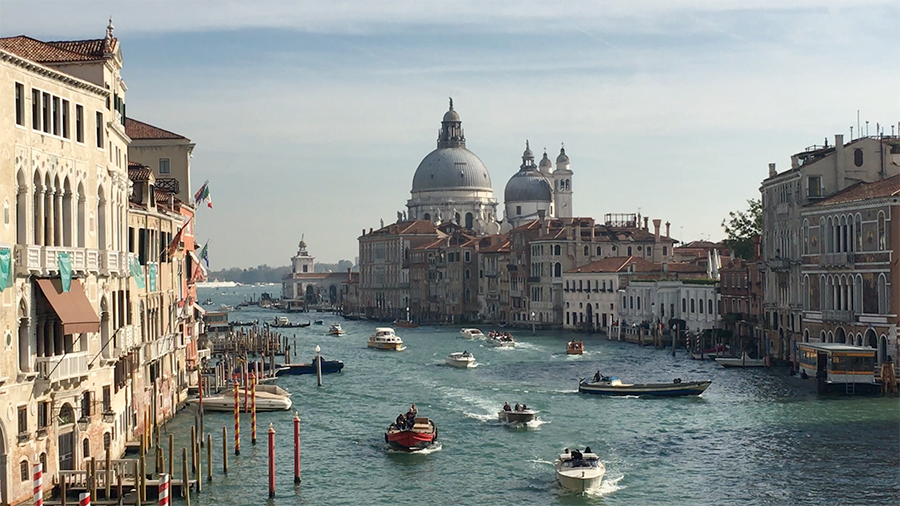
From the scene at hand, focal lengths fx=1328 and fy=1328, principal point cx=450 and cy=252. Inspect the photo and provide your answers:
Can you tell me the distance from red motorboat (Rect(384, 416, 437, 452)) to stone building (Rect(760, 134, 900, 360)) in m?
16.6

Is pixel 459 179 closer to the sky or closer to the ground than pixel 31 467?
closer to the sky

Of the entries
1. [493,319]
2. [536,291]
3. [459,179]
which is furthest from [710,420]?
[459,179]

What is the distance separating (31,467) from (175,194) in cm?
1717

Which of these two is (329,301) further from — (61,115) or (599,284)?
(61,115)

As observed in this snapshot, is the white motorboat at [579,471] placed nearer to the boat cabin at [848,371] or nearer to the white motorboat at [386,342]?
the boat cabin at [848,371]

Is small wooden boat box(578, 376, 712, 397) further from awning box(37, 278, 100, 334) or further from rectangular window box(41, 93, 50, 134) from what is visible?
rectangular window box(41, 93, 50, 134)

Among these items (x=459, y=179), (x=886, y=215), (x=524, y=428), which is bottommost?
(x=524, y=428)

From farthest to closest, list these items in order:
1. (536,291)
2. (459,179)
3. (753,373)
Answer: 1. (459,179)
2. (536,291)
3. (753,373)

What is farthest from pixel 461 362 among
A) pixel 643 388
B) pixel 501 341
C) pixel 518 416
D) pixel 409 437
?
pixel 409 437

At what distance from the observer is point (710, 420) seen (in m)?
32.7

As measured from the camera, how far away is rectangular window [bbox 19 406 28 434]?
18.7 metres

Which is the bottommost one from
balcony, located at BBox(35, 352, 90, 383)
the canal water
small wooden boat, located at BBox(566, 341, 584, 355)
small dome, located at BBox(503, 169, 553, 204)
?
the canal water

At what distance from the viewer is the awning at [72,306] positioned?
19328 mm

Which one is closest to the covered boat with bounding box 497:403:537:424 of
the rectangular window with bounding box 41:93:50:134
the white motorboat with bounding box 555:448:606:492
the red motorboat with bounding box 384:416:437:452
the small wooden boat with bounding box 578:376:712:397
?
the red motorboat with bounding box 384:416:437:452
